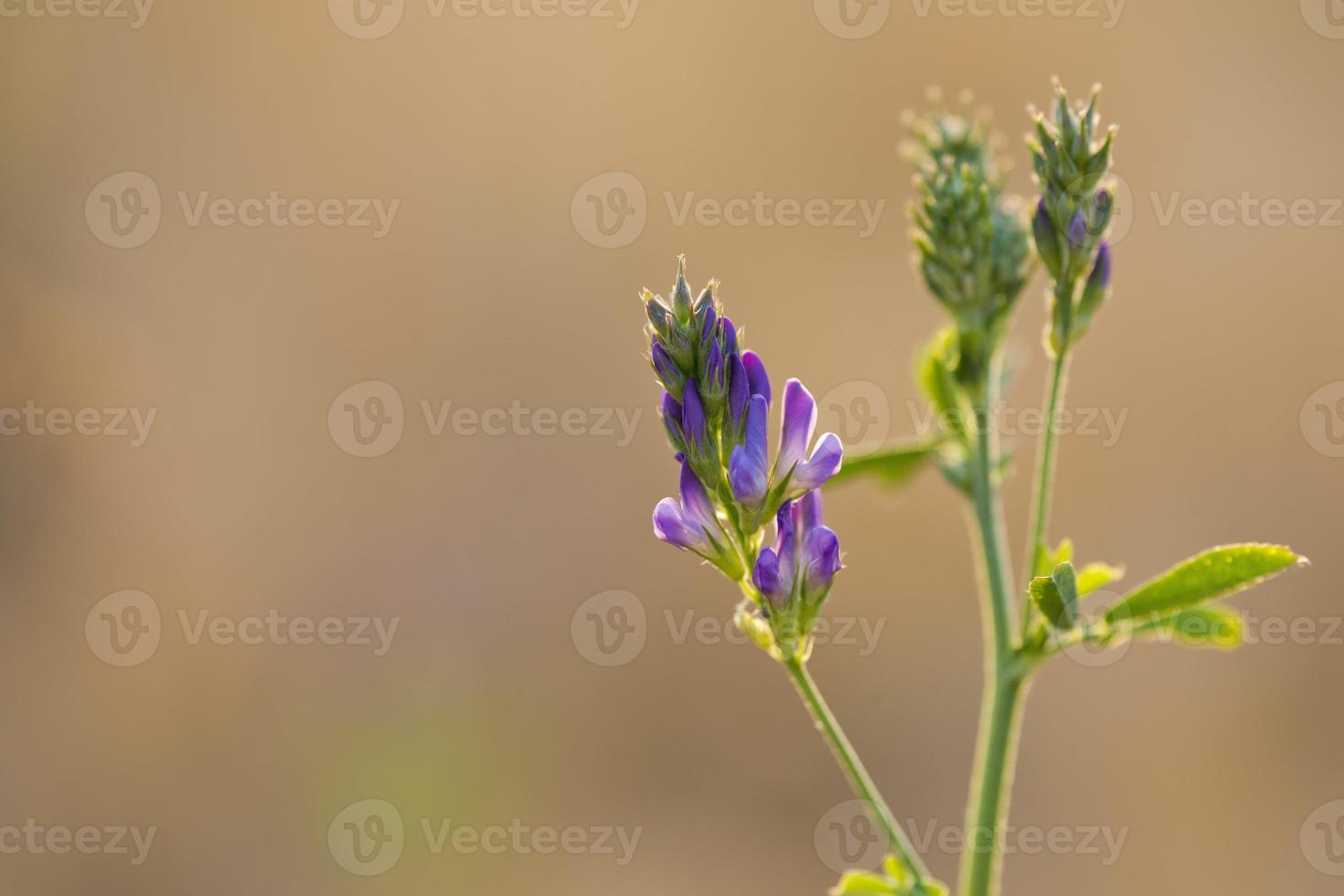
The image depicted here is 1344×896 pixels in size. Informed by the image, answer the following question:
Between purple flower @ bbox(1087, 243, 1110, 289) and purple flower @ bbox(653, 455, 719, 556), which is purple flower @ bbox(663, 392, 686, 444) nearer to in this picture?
purple flower @ bbox(653, 455, 719, 556)

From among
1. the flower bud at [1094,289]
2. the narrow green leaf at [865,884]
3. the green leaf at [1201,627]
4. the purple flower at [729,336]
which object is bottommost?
the narrow green leaf at [865,884]

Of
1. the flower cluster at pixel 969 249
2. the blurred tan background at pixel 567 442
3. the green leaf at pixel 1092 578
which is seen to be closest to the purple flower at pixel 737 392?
the flower cluster at pixel 969 249

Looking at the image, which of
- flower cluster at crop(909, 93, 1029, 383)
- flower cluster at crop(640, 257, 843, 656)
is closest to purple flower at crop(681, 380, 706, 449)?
flower cluster at crop(640, 257, 843, 656)

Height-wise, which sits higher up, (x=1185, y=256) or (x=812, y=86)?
(x=812, y=86)

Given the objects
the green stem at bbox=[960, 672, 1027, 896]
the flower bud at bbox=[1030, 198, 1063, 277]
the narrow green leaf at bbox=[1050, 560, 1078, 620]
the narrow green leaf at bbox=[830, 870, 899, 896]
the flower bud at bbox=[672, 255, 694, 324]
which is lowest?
the narrow green leaf at bbox=[830, 870, 899, 896]

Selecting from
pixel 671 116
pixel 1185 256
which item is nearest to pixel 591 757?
pixel 671 116

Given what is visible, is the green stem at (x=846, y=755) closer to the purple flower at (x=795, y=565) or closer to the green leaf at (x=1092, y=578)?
the purple flower at (x=795, y=565)

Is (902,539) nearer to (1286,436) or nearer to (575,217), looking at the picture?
(1286,436)
